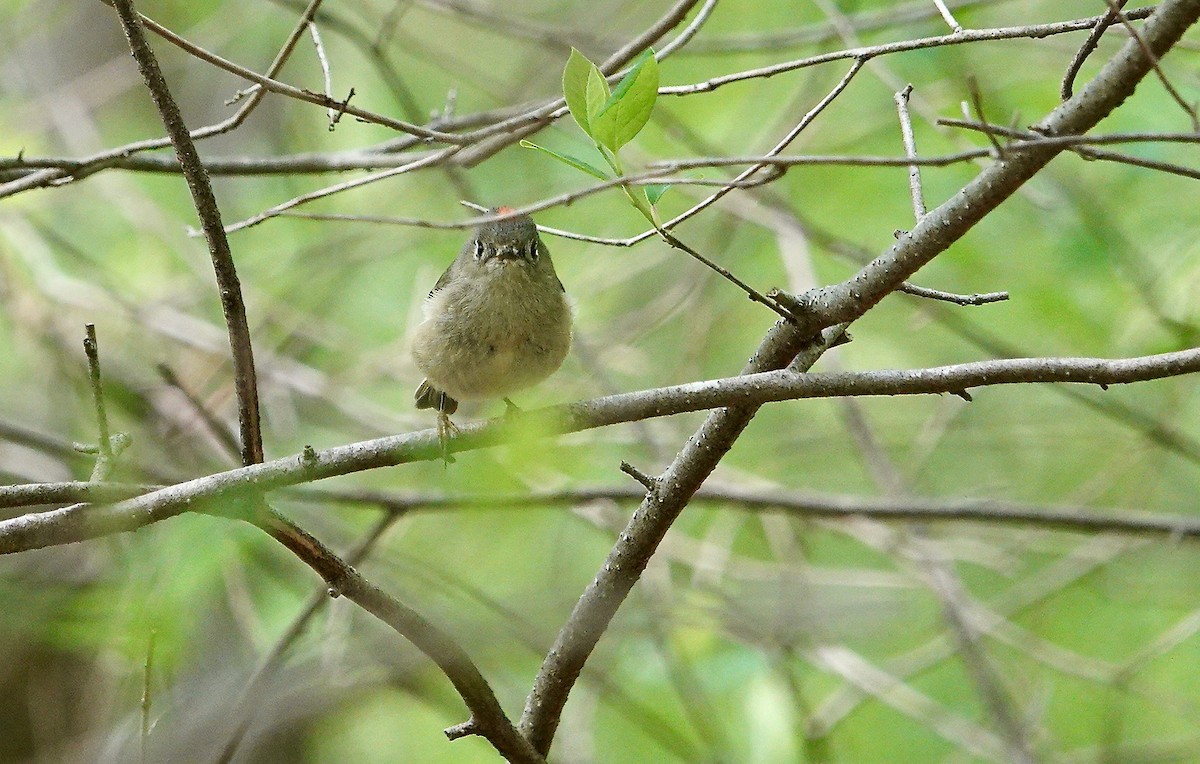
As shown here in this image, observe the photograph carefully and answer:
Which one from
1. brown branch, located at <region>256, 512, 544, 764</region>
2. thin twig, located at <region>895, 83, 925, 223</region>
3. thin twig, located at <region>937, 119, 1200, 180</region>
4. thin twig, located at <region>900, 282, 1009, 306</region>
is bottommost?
brown branch, located at <region>256, 512, 544, 764</region>

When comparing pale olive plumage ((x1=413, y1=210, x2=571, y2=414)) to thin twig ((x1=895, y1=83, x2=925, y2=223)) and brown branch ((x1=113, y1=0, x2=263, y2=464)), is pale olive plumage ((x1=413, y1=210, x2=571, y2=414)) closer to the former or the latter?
brown branch ((x1=113, y1=0, x2=263, y2=464))

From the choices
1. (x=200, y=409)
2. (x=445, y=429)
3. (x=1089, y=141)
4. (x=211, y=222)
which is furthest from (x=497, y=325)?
(x=1089, y=141)

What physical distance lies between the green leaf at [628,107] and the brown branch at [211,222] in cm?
77

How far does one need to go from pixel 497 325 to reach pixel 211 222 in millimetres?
1636

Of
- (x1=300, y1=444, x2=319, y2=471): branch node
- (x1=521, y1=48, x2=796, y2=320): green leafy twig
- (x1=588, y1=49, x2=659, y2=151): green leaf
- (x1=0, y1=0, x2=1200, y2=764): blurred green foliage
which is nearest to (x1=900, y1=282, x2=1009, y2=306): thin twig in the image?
(x1=521, y1=48, x2=796, y2=320): green leafy twig

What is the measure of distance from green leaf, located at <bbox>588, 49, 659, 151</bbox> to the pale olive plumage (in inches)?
70.1

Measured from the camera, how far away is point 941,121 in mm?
1646

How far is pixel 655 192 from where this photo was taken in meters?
2.16

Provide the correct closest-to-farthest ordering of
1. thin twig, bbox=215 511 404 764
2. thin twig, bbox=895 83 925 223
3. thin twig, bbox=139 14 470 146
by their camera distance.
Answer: thin twig, bbox=895 83 925 223 → thin twig, bbox=139 14 470 146 → thin twig, bbox=215 511 404 764

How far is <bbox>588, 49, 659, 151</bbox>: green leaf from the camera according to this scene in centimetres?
198

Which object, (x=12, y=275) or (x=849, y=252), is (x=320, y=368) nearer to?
(x=12, y=275)

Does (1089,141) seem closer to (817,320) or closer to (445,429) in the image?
(817,320)

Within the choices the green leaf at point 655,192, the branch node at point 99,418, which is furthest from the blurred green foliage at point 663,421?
the green leaf at point 655,192

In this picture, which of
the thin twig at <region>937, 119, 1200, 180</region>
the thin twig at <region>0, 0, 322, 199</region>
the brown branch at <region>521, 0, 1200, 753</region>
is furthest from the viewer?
the thin twig at <region>0, 0, 322, 199</region>
